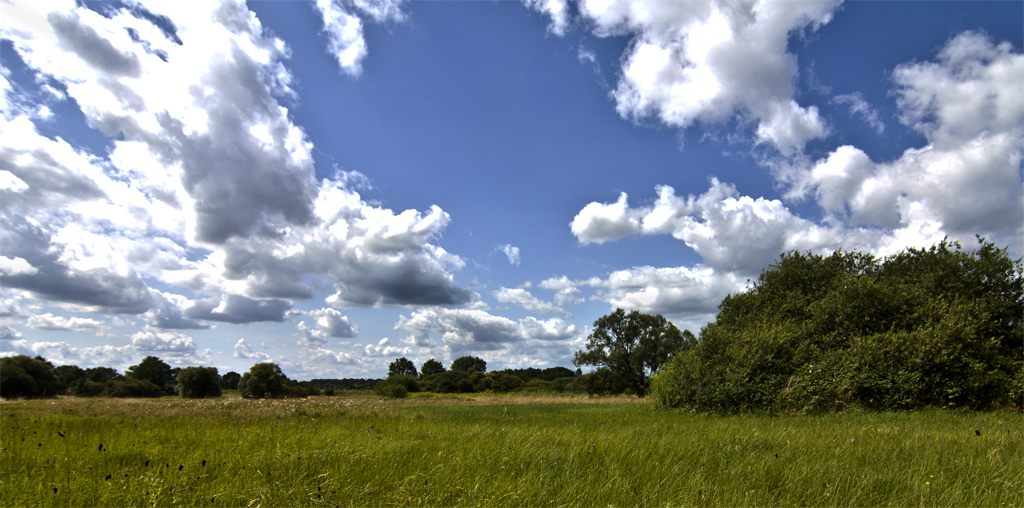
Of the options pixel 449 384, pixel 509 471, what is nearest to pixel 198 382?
pixel 449 384

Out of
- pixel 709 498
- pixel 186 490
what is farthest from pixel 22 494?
pixel 709 498

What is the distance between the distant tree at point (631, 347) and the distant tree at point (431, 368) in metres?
50.5

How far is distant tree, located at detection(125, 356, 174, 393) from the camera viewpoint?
149 ft

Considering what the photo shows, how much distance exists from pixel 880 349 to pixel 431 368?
89193 mm

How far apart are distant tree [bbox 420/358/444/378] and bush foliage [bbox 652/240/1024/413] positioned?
79.7 meters

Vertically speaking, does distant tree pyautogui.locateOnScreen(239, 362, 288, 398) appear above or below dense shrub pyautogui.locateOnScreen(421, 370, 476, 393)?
above

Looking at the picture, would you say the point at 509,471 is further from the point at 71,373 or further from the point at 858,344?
the point at 71,373

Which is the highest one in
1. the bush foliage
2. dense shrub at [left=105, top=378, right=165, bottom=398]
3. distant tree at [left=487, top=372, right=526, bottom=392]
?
the bush foliage

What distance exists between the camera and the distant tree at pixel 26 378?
22500mm

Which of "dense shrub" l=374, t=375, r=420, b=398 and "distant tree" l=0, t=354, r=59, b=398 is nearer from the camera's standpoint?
"distant tree" l=0, t=354, r=59, b=398

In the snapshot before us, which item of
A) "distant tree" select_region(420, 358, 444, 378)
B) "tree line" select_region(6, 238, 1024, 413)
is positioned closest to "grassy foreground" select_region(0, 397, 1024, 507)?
"tree line" select_region(6, 238, 1024, 413)

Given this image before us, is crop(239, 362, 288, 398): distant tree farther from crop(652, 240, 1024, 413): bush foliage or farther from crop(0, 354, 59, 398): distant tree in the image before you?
crop(652, 240, 1024, 413): bush foliage

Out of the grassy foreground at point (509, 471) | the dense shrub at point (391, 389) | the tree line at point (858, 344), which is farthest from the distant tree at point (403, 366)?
the grassy foreground at point (509, 471)

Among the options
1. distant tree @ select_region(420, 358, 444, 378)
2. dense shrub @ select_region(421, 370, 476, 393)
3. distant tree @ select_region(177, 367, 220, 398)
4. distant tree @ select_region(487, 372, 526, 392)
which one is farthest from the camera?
distant tree @ select_region(420, 358, 444, 378)
